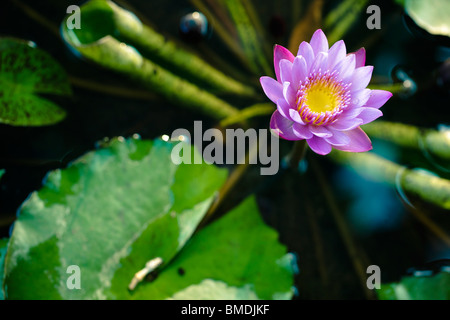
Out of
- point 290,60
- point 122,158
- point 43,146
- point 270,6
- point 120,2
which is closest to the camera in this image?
point 290,60

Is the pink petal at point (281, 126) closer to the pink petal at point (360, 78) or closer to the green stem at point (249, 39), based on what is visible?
the pink petal at point (360, 78)

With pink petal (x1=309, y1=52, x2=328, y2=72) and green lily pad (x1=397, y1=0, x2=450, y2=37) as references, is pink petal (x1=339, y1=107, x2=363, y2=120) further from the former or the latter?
green lily pad (x1=397, y1=0, x2=450, y2=37)

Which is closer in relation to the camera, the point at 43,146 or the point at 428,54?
the point at 43,146

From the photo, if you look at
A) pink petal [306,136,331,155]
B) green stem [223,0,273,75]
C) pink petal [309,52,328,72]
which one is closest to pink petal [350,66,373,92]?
pink petal [309,52,328,72]

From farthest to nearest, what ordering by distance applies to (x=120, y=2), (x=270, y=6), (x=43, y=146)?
(x=270, y=6) → (x=120, y=2) → (x=43, y=146)

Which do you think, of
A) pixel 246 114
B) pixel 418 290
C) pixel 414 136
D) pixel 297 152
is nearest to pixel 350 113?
pixel 297 152

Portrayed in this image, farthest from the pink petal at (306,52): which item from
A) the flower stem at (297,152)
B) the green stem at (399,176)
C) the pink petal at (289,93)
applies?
the green stem at (399,176)
